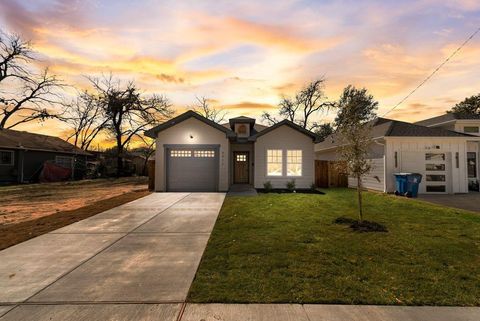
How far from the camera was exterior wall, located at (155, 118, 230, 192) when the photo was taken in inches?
587

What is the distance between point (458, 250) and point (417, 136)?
10.6m

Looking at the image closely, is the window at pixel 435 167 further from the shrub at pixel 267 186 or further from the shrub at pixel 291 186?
the shrub at pixel 267 186

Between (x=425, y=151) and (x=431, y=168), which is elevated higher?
(x=425, y=151)

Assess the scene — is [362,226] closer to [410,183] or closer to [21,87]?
[410,183]

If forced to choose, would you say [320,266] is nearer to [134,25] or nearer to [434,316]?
[434,316]

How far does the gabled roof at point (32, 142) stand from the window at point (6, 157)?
712 millimetres

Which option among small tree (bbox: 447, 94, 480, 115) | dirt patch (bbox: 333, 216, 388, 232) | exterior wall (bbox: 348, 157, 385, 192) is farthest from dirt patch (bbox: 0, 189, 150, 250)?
small tree (bbox: 447, 94, 480, 115)

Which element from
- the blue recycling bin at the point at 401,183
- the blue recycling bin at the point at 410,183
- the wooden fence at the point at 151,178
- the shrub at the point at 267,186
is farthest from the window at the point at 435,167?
the wooden fence at the point at 151,178

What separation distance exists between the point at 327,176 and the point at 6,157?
85.4ft

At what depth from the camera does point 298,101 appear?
115 ft

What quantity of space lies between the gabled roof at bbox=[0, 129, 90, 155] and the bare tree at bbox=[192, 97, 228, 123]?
16.3m

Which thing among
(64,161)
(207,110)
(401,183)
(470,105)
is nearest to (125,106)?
(64,161)

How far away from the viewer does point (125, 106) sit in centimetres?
2866

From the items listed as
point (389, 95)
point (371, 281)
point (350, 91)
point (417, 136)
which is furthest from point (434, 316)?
point (350, 91)
